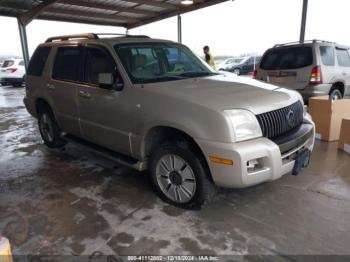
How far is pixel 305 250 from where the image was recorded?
2303 millimetres

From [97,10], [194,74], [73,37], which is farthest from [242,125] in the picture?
[97,10]

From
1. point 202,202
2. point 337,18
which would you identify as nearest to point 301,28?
point 337,18

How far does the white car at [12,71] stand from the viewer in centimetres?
1597

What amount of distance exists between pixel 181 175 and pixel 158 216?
46 cm

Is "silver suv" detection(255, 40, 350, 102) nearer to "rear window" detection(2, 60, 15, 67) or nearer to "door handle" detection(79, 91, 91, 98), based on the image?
Answer: "door handle" detection(79, 91, 91, 98)

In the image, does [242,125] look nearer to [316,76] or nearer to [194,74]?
[194,74]

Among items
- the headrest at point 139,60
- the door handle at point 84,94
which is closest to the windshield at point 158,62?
the headrest at point 139,60

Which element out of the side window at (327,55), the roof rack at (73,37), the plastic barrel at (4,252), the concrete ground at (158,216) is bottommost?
the concrete ground at (158,216)

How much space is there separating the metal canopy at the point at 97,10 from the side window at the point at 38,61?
5489mm

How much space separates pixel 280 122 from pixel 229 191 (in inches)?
40.5

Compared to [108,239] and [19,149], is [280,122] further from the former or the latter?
[19,149]

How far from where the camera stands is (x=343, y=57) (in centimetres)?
670

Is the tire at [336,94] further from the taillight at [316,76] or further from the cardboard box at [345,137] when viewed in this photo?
the cardboard box at [345,137]

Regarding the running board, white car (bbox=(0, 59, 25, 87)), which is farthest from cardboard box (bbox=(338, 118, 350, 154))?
white car (bbox=(0, 59, 25, 87))
